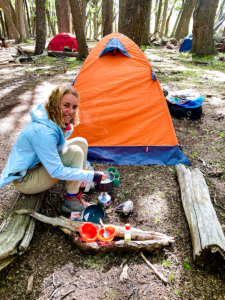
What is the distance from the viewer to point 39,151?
1829 mm

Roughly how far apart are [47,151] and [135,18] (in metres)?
4.64

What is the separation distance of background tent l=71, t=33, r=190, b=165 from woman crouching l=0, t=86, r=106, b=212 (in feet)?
3.60

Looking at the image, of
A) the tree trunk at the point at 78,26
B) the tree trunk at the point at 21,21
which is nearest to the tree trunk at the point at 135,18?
the tree trunk at the point at 78,26

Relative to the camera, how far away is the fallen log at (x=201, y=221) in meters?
1.70

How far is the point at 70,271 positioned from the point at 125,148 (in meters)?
1.90

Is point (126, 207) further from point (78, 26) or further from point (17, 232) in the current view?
point (78, 26)

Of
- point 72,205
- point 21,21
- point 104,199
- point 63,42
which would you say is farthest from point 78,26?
point 21,21

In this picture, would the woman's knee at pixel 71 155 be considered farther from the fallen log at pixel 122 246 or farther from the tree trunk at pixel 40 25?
the tree trunk at pixel 40 25

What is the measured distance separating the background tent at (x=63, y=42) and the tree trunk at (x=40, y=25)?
1054mm

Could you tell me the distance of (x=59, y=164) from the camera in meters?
1.92

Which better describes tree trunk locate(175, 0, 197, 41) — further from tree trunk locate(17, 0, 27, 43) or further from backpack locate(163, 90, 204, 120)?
backpack locate(163, 90, 204, 120)

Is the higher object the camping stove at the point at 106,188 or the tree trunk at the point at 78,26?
the tree trunk at the point at 78,26

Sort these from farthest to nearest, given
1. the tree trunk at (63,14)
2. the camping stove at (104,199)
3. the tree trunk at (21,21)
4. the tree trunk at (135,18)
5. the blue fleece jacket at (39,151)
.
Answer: the tree trunk at (21,21)
the tree trunk at (63,14)
the tree trunk at (135,18)
the camping stove at (104,199)
the blue fleece jacket at (39,151)

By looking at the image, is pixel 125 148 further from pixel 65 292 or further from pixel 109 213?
pixel 65 292
